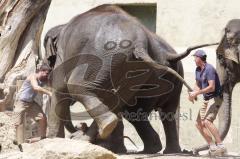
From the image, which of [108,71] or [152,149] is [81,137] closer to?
[108,71]

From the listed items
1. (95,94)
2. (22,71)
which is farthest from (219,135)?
(22,71)

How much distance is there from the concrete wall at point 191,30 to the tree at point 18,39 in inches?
115

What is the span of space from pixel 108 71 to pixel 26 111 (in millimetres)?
2256

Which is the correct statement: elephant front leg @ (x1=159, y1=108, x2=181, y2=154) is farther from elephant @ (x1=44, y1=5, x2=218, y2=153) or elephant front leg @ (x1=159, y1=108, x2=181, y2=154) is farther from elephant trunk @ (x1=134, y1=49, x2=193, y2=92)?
elephant trunk @ (x1=134, y1=49, x2=193, y2=92)

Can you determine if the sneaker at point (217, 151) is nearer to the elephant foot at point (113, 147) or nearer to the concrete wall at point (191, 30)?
the elephant foot at point (113, 147)

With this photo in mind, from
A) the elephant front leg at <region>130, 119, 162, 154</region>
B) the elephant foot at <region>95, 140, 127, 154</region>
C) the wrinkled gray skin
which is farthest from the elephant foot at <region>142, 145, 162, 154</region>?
the wrinkled gray skin

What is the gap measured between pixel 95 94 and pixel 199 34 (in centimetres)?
555

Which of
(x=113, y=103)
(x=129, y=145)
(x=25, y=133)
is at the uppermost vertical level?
(x=113, y=103)

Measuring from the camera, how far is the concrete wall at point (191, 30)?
15.3 m

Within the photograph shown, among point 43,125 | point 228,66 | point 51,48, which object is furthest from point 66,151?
point 228,66

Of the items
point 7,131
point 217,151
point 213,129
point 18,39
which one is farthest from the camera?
point 18,39

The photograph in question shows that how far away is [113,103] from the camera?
10.8m

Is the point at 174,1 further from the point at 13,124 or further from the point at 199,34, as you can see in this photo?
the point at 13,124

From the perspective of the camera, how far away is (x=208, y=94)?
1095 cm
